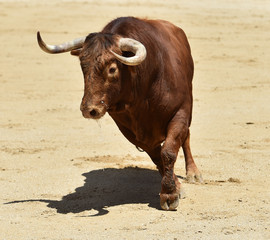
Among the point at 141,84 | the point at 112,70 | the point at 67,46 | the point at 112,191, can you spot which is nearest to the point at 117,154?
the point at 112,191

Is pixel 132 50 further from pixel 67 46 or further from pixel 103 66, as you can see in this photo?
pixel 67 46

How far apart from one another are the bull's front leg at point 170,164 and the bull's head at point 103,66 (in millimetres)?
710

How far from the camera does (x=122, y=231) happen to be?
648 cm

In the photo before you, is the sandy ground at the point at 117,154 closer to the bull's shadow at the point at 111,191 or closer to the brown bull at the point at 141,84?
the bull's shadow at the point at 111,191

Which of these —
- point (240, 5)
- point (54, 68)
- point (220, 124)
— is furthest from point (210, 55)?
point (240, 5)

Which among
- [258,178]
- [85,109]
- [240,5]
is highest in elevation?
[85,109]

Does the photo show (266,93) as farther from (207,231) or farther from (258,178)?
(207,231)

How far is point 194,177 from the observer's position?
848 centimetres

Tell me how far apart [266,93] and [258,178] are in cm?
584

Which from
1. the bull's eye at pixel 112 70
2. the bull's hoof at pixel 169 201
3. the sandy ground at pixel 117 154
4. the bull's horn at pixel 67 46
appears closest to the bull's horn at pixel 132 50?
the bull's eye at pixel 112 70

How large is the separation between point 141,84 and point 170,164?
33.1 inches

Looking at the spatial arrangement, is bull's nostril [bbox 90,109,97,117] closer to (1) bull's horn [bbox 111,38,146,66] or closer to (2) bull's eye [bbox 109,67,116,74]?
(2) bull's eye [bbox 109,67,116,74]

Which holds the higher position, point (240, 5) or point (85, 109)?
point (85, 109)

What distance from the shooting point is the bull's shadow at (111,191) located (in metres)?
7.48
